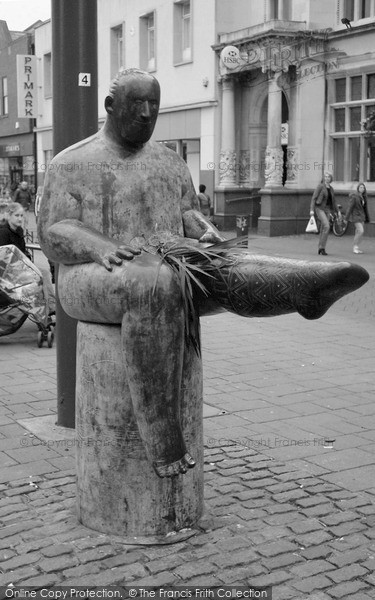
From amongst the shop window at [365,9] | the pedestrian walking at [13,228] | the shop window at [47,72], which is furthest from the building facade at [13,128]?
the pedestrian walking at [13,228]

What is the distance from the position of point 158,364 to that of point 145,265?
0.40 metres

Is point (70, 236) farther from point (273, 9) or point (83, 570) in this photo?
point (273, 9)

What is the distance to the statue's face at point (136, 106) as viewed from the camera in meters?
3.39

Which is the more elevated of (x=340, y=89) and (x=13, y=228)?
(x=340, y=89)

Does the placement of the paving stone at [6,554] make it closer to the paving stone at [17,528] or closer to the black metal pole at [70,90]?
the paving stone at [17,528]

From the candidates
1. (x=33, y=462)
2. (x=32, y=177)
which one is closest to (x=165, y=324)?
(x=33, y=462)

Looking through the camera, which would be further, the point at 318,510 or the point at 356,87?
the point at 356,87

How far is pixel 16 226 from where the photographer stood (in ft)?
30.1

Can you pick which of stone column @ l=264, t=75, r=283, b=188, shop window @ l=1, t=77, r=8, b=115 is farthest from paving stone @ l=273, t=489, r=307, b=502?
shop window @ l=1, t=77, r=8, b=115

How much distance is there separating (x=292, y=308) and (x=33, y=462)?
92.4 inches

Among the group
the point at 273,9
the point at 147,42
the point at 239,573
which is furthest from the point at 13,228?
the point at 147,42

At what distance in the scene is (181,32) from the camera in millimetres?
26984

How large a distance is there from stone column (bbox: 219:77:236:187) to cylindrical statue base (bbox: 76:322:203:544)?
2188 centimetres

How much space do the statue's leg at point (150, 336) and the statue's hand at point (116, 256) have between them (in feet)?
0.10
